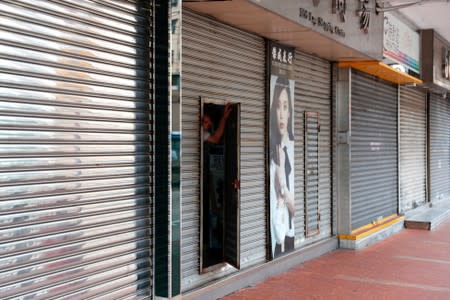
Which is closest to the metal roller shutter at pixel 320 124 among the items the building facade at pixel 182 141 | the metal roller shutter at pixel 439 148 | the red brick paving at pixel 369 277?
the building facade at pixel 182 141

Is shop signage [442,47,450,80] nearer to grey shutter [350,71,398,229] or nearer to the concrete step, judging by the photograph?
grey shutter [350,71,398,229]

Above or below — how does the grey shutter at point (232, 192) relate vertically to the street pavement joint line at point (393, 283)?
above

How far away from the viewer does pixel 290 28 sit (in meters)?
6.95

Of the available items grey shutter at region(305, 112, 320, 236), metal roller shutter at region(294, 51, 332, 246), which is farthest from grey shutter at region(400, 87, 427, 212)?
grey shutter at region(305, 112, 320, 236)

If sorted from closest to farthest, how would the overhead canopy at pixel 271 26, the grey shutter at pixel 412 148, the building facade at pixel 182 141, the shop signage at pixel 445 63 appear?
the building facade at pixel 182 141, the overhead canopy at pixel 271 26, the grey shutter at pixel 412 148, the shop signage at pixel 445 63

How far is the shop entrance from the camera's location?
6.71 m

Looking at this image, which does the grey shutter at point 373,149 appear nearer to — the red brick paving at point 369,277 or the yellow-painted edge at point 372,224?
the yellow-painted edge at point 372,224

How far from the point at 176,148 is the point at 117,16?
123 centimetres

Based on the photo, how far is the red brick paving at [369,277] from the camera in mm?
6707

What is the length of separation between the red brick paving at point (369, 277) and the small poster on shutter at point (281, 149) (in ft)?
1.87

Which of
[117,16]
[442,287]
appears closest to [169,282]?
[117,16]

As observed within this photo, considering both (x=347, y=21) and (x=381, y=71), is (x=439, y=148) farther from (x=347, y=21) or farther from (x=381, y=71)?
(x=347, y=21)

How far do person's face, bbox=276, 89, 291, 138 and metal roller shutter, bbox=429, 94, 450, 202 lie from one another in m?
9.40

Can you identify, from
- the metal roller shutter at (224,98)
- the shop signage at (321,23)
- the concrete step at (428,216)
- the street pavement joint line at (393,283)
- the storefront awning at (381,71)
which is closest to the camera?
the metal roller shutter at (224,98)
